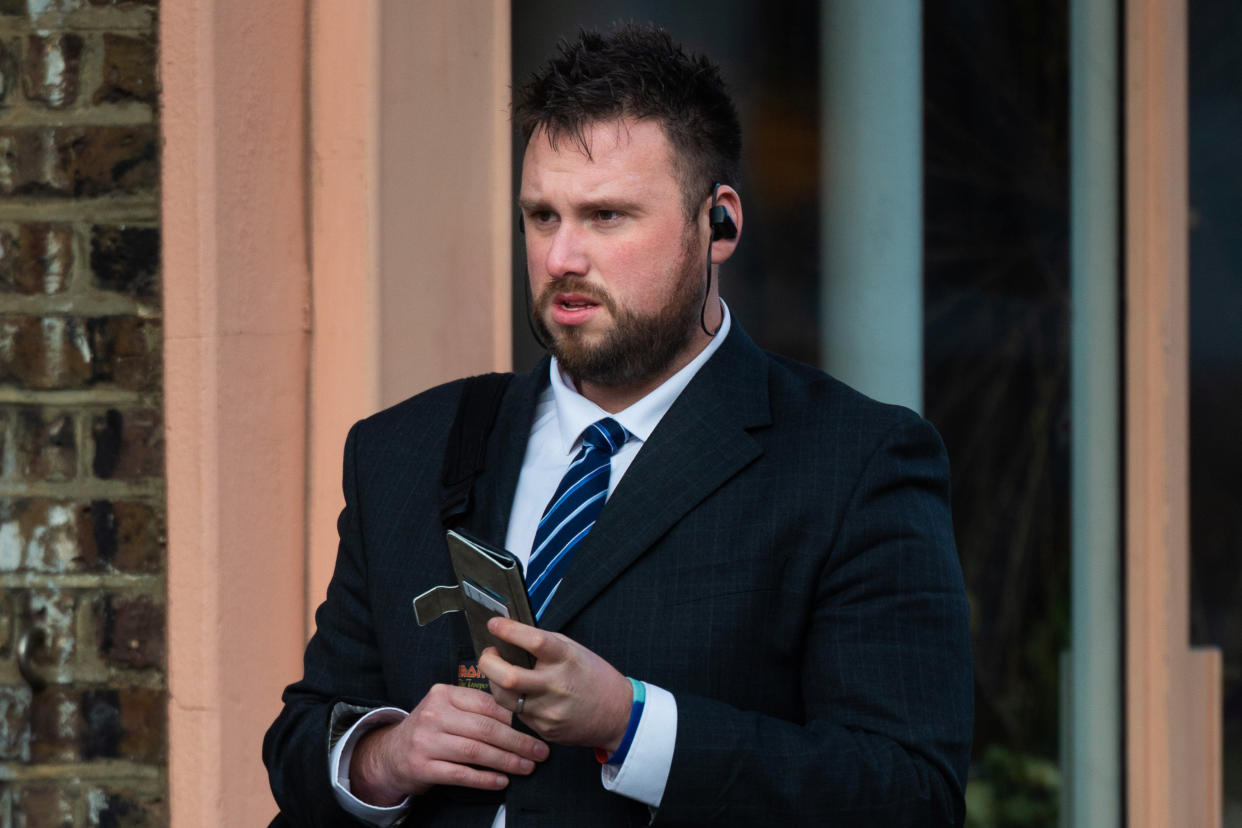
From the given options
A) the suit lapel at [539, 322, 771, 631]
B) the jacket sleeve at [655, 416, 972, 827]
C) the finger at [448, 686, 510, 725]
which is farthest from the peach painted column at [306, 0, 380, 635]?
the jacket sleeve at [655, 416, 972, 827]

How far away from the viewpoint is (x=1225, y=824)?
351 cm

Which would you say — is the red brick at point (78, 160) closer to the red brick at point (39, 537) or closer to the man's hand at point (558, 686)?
the red brick at point (39, 537)

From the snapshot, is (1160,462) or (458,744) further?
(1160,462)

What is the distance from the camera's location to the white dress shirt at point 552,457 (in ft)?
6.33

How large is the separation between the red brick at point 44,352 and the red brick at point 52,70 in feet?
1.44

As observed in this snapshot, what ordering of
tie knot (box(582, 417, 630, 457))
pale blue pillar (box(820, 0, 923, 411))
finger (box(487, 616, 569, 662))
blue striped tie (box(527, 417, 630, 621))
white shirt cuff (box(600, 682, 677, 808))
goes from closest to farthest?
finger (box(487, 616, 569, 662)), white shirt cuff (box(600, 682, 677, 808)), blue striped tie (box(527, 417, 630, 621)), tie knot (box(582, 417, 630, 457)), pale blue pillar (box(820, 0, 923, 411))

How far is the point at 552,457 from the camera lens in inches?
82.3

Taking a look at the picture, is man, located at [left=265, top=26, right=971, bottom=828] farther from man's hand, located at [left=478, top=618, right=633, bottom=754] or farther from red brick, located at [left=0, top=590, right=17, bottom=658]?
red brick, located at [left=0, top=590, right=17, bottom=658]

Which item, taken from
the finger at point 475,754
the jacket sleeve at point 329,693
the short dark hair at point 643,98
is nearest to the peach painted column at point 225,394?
the jacket sleeve at point 329,693

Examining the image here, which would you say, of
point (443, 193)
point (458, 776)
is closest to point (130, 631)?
point (443, 193)

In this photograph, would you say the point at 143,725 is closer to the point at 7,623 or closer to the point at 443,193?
the point at 7,623

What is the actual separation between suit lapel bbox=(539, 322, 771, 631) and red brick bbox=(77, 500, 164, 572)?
1270 millimetres

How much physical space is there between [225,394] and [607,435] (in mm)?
1091

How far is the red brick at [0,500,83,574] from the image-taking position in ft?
9.41
